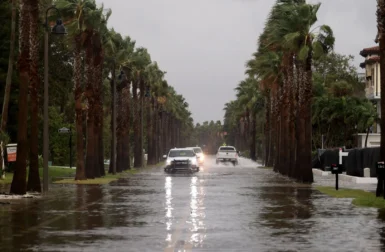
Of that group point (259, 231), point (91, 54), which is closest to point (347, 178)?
point (91, 54)

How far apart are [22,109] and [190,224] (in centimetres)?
1447

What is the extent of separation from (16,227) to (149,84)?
272 feet

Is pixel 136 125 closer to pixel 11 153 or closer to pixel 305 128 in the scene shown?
pixel 11 153

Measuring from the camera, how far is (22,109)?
33.6 meters

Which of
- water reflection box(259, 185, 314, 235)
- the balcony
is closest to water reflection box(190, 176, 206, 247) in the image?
water reflection box(259, 185, 314, 235)

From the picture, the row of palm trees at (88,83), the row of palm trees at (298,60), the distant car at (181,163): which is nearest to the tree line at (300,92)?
the row of palm trees at (298,60)

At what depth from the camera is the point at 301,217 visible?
23.2 metres

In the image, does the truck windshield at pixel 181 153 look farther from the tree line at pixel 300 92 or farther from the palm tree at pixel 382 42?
the palm tree at pixel 382 42

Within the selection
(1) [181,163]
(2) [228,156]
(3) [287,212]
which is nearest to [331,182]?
(1) [181,163]

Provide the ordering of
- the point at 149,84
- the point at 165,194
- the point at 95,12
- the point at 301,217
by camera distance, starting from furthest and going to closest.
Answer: the point at 149,84 → the point at 95,12 → the point at 165,194 → the point at 301,217

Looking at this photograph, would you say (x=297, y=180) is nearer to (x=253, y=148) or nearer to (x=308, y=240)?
(x=308, y=240)

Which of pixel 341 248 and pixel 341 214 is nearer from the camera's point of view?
pixel 341 248

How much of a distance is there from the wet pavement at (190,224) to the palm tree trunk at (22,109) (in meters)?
1.41

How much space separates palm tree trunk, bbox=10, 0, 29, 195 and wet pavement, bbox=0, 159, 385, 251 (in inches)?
55.7
